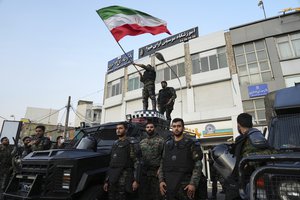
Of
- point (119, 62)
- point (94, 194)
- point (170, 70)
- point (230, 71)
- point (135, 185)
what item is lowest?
point (94, 194)

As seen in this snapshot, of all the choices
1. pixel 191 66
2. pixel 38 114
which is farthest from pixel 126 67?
pixel 38 114

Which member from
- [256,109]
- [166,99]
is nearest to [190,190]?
[166,99]

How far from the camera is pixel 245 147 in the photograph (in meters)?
2.77

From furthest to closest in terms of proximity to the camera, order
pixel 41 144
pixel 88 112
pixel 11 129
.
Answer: pixel 88 112 → pixel 11 129 → pixel 41 144

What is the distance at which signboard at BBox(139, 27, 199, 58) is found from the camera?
20.7m

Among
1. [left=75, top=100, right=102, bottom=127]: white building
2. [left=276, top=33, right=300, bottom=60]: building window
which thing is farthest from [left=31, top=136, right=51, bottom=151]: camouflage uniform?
[left=75, top=100, right=102, bottom=127]: white building

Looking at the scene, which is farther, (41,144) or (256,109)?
→ (256,109)

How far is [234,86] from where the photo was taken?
54.4ft

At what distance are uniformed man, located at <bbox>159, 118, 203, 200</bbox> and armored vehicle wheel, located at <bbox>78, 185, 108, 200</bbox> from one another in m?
1.08

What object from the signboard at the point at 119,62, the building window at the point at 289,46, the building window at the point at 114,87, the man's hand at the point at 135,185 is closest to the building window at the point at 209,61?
the building window at the point at 289,46

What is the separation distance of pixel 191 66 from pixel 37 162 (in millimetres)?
17148

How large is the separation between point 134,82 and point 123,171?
2039cm

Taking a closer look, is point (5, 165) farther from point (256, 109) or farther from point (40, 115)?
point (40, 115)

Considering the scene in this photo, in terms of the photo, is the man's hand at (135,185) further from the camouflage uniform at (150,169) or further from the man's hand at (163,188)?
the man's hand at (163,188)
